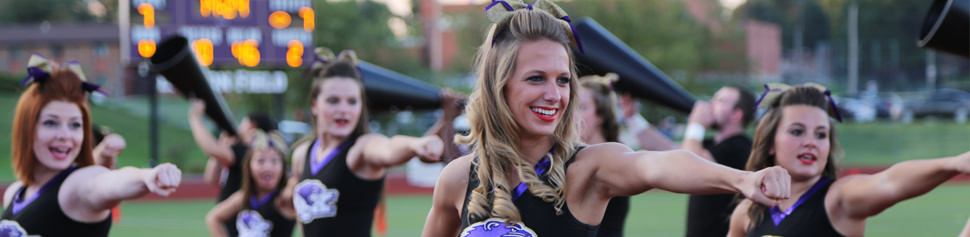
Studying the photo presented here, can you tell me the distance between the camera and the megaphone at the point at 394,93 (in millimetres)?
5577

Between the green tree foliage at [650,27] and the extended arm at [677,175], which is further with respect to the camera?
the green tree foliage at [650,27]

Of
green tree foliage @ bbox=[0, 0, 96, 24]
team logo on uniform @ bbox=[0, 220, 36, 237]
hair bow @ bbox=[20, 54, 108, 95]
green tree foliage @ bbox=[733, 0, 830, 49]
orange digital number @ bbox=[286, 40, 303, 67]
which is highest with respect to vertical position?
hair bow @ bbox=[20, 54, 108, 95]

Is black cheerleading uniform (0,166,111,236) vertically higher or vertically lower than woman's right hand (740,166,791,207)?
lower

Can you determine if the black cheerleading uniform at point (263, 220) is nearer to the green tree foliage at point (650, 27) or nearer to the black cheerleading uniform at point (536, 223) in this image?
the black cheerleading uniform at point (536, 223)

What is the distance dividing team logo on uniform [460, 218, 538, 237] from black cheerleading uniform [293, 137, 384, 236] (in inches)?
83.8

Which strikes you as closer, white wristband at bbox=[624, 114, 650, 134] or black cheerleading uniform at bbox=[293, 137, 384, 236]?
black cheerleading uniform at bbox=[293, 137, 384, 236]

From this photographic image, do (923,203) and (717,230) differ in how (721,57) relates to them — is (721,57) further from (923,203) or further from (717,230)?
(717,230)

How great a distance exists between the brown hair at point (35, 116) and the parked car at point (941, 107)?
99.4 ft

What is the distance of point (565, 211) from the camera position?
8.27ft

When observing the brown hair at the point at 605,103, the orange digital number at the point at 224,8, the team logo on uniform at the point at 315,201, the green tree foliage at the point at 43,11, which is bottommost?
the green tree foliage at the point at 43,11

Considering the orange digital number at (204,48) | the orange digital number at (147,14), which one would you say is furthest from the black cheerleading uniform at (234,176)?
the orange digital number at (147,14)

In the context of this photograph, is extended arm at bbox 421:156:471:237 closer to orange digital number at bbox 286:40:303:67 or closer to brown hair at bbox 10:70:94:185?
brown hair at bbox 10:70:94:185

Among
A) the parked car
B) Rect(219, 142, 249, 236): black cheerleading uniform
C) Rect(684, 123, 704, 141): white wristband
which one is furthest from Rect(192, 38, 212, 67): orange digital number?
Answer: the parked car

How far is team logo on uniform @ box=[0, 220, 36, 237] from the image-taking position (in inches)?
140
